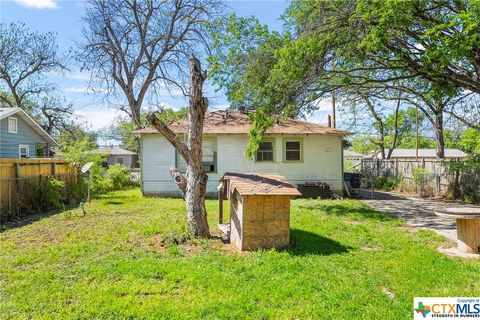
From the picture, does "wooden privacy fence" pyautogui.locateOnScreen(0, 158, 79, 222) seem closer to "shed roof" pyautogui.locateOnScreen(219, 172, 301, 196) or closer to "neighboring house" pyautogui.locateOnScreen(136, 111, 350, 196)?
"neighboring house" pyautogui.locateOnScreen(136, 111, 350, 196)

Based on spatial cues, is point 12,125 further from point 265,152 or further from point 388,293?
point 388,293

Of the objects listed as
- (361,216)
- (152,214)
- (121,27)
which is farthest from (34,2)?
(121,27)

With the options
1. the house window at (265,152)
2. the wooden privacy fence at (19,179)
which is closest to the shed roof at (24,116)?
the wooden privacy fence at (19,179)

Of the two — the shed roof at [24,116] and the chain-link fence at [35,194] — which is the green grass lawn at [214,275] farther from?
the shed roof at [24,116]

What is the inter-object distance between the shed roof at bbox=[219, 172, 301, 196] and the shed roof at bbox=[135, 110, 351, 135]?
25.0 feet

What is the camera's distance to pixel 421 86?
43.9 feet

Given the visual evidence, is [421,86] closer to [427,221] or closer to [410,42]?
[410,42]

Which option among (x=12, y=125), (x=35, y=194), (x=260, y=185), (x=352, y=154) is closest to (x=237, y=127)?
(x=35, y=194)

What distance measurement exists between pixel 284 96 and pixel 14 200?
814 centimetres

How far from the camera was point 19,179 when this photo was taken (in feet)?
30.7

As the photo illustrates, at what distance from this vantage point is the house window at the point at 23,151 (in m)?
18.8

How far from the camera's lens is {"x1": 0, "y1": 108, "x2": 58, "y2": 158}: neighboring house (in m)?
17.0

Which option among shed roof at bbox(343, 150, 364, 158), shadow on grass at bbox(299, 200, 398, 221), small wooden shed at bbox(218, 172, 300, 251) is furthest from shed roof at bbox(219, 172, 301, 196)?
shed roof at bbox(343, 150, 364, 158)

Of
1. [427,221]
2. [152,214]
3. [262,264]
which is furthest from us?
[152,214]
